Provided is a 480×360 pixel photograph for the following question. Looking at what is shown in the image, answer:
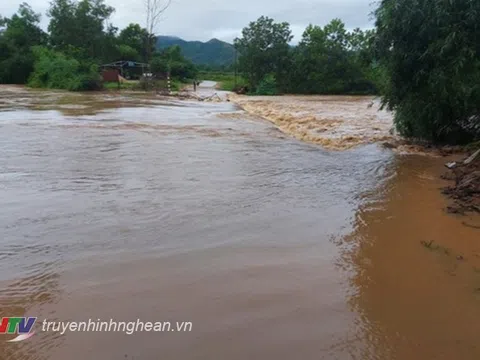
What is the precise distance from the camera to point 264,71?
160 feet

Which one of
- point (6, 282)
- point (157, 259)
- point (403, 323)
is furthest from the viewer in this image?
point (157, 259)

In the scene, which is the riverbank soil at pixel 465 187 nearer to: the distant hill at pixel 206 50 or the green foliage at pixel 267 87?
the green foliage at pixel 267 87

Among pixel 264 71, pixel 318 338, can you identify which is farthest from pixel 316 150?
pixel 264 71

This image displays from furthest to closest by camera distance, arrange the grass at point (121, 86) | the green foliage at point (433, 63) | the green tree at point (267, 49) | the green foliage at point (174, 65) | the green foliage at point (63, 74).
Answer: the green foliage at point (174, 65) → the green tree at point (267, 49) → the grass at point (121, 86) → the green foliage at point (63, 74) → the green foliage at point (433, 63)

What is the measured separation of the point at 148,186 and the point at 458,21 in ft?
22.6

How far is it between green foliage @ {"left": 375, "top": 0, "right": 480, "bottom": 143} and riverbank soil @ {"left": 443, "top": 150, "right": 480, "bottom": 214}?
1.93m

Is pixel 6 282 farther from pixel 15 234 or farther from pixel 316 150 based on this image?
pixel 316 150

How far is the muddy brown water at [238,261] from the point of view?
287cm

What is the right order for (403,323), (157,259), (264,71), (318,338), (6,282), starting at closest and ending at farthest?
(318,338) → (403,323) → (6,282) → (157,259) → (264,71)

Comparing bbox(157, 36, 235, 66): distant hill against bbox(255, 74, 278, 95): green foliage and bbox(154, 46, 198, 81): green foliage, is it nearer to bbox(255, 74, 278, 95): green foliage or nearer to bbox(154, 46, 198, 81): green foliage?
bbox(154, 46, 198, 81): green foliage

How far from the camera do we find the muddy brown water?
2.87m

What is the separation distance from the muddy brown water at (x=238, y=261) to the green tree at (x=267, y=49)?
42.0m

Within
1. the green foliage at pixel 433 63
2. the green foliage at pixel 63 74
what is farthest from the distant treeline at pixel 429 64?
the green foliage at pixel 63 74

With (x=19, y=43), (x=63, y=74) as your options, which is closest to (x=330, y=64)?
(x=63, y=74)
